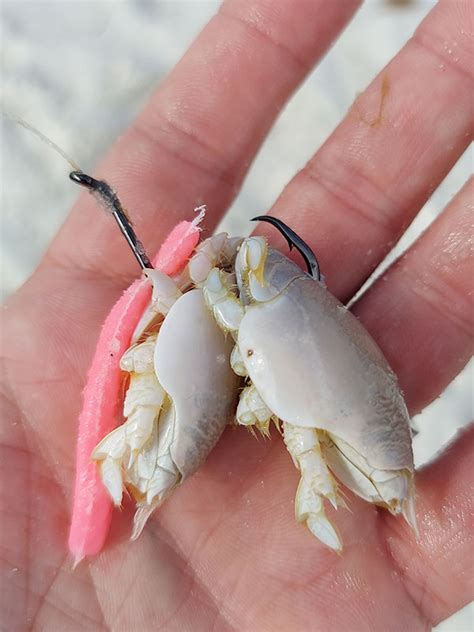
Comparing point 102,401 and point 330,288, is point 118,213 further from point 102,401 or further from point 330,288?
point 330,288

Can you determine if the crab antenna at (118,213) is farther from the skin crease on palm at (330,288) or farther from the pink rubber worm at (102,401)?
the skin crease on palm at (330,288)

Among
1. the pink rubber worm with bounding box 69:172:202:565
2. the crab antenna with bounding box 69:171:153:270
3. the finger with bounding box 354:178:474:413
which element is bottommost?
the pink rubber worm with bounding box 69:172:202:565

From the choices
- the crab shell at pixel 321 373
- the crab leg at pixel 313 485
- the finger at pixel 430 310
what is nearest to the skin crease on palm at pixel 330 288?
the finger at pixel 430 310

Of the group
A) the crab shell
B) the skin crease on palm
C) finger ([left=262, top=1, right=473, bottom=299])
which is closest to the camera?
the crab shell

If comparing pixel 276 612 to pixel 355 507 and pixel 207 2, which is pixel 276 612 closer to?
pixel 355 507

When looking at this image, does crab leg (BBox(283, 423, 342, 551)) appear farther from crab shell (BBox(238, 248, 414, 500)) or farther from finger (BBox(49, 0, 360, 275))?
finger (BBox(49, 0, 360, 275))

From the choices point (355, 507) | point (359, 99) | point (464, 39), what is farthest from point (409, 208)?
point (355, 507)

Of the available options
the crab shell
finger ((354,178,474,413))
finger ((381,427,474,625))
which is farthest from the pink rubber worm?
finger ((381,427,474,625))
